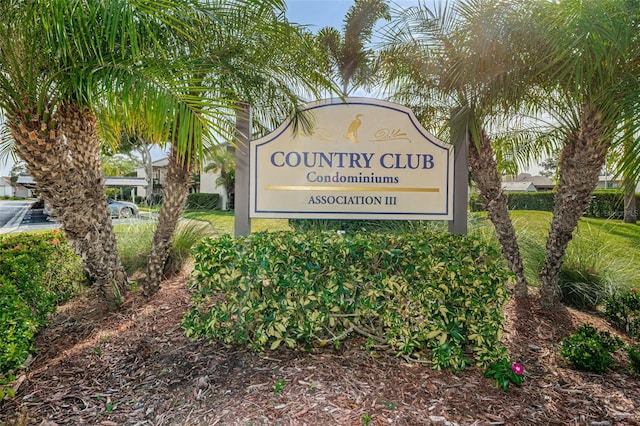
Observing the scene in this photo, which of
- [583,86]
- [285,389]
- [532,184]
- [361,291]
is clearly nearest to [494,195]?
[583,86]

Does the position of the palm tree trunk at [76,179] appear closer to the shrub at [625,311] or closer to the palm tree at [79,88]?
the palm tree at [79,88]

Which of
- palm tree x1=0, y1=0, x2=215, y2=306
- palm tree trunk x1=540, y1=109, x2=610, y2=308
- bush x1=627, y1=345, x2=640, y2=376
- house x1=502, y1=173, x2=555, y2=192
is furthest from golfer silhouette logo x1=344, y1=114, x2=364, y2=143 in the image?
house x1=502, y1=173, x2=555, y2=192

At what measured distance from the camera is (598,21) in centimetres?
262

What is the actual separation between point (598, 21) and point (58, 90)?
14.8 ft

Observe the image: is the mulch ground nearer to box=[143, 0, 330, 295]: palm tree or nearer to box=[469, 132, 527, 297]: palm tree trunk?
box=[469, 132, 527, 297]: palm tree trunk

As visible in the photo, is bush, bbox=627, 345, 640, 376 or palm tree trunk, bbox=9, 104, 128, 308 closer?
bush, bbox=627, 345, 640, 376

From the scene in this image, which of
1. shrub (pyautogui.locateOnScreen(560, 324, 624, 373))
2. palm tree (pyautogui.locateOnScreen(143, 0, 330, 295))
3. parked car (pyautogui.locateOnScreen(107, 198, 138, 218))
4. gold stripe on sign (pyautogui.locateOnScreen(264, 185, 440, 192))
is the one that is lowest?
shrub (pyautogui.locateOnScreen(560, 324, 624, 373))

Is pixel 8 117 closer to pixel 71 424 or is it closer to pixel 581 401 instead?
pixel 71 424

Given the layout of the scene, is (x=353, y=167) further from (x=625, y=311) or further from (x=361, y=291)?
(x=625, y=311)

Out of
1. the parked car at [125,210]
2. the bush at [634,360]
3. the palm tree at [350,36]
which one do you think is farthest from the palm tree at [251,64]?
the palm tree at [350,36]

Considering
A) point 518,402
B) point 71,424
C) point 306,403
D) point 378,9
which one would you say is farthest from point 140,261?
point 378,9

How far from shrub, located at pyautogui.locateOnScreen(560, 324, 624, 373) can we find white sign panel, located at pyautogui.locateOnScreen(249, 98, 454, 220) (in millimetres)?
1534

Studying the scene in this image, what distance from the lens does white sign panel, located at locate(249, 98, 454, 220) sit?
12.0 ft

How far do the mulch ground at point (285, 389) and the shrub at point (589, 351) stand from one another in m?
0.09
